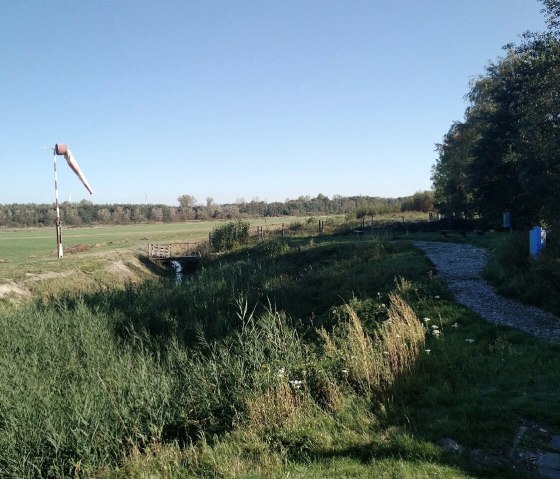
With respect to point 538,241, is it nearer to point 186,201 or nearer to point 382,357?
point 382,357

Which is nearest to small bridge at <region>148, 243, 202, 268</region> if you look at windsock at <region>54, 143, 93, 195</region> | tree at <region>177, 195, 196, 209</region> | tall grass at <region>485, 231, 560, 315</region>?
windsock at <region>54, 143, 93, 195</region>

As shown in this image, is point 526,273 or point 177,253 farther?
point 177,253

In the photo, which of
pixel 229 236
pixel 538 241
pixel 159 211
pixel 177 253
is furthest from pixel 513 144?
pixel 159 211

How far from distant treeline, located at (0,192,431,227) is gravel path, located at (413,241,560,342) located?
71.7 meters

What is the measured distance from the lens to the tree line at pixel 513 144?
12773mm

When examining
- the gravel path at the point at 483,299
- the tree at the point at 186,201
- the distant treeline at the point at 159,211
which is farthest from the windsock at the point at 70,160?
the tree at the point at 186,201

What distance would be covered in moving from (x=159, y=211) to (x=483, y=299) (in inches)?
4589

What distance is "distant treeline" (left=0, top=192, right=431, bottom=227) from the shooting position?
10261 centimetres

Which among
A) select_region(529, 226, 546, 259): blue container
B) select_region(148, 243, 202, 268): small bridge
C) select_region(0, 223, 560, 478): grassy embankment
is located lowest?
select_region(148, 243, 202, 268): small bridge

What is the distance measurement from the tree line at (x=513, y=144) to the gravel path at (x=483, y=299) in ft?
8.35

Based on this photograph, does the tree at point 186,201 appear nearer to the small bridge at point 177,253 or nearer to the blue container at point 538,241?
the small bridge at point 177,253

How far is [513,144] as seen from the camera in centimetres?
1928

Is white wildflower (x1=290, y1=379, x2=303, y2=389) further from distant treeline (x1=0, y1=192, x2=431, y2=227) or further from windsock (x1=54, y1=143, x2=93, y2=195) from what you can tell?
distant treeline (x1=0, y1=192, x2=431, y2=227)

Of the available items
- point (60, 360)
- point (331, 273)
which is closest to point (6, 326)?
point (60, 360)
